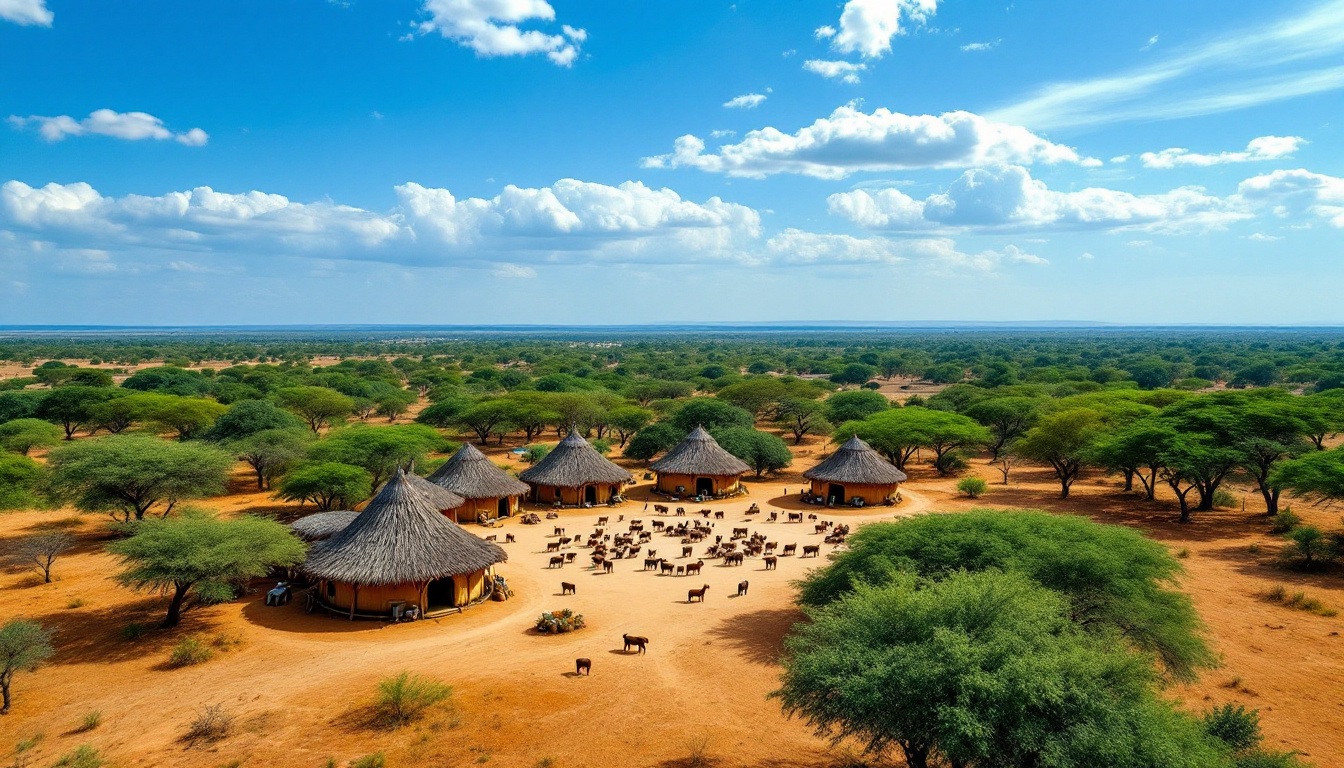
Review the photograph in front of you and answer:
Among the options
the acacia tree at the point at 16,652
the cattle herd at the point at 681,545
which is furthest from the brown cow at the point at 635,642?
the acacia tree at the point at 16,652

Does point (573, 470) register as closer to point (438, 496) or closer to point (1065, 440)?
point (438, 496)

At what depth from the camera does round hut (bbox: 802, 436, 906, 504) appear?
4056 centimetres

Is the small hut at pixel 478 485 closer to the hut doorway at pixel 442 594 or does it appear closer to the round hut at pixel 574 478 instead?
the round hut at pixel 574 478

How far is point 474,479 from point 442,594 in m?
12.2

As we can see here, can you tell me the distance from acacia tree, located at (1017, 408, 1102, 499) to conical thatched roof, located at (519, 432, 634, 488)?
26.0 m

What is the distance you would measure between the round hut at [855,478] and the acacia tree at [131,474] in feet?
106

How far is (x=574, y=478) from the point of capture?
1569 inches

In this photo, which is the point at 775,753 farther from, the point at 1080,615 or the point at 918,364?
the point at 918,364

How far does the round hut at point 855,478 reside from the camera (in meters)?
40.6

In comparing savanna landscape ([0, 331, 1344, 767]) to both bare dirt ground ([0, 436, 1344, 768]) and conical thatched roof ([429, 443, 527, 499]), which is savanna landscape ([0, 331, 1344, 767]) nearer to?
bare dirt ground ([0, 436, 1344, 768])

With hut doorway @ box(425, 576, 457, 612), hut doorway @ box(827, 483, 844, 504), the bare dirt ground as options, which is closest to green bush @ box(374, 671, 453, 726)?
the bare dirt ground

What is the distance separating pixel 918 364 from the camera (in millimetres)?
141750

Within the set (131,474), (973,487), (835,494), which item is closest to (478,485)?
(131,474)

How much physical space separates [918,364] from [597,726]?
136775 mm
